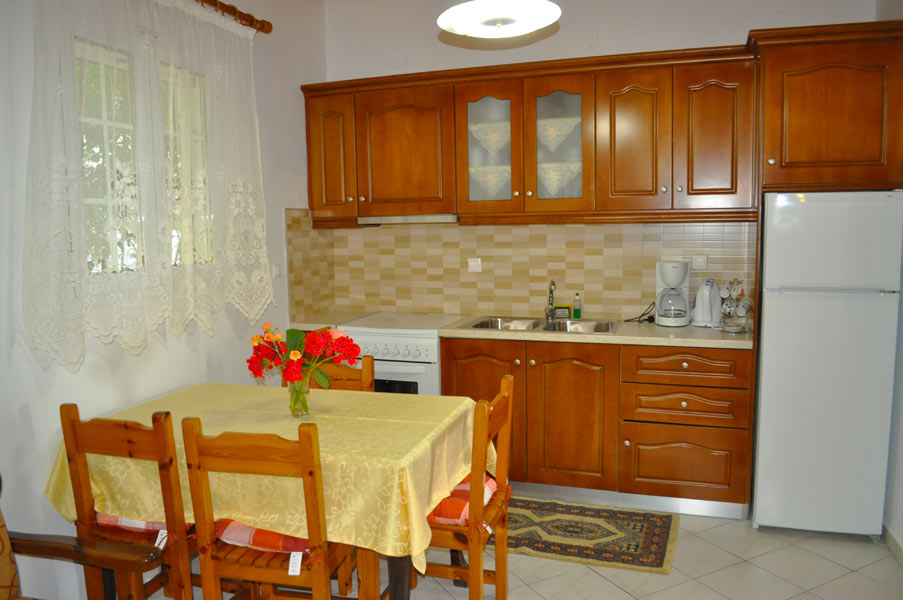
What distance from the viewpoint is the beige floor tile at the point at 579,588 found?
8.68 ft

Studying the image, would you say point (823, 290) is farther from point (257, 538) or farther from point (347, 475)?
point (257, 538)

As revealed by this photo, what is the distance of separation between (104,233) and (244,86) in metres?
1.13

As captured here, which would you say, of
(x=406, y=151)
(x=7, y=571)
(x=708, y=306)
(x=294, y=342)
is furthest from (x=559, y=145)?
(x=7, y=571)

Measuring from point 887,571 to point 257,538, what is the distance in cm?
252

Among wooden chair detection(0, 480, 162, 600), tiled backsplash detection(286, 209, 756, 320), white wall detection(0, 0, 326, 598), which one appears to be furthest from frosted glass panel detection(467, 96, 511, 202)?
wooden chair detection(0, 480, 162, 600)

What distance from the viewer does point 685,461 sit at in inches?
131

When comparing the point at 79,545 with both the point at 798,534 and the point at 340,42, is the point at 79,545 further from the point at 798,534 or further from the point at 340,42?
the point at 340,42

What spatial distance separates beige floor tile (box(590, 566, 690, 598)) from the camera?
268 centimetres

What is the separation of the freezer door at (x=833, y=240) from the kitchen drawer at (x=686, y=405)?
58cm

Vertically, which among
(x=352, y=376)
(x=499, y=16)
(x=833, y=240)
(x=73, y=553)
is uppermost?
(x=499, y=16)

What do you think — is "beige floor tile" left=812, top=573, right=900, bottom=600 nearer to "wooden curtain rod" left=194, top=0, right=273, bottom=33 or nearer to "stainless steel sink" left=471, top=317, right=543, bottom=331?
"stainless steel sink" left=471, top=317, right=543, bottom=331

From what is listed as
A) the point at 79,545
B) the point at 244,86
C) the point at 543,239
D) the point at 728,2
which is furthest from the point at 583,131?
the point at 79,545

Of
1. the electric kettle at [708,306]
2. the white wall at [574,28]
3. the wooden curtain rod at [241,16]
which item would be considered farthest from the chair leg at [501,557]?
the white wall at [574,28]

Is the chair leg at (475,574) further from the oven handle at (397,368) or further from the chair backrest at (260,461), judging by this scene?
the oven handle at (397,368)
